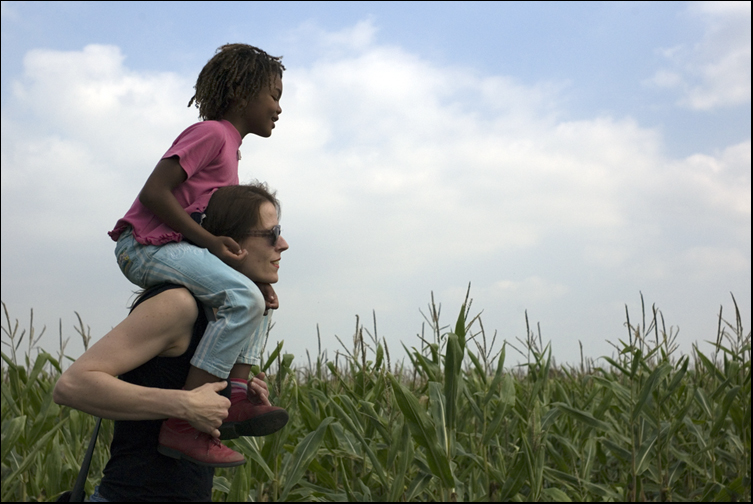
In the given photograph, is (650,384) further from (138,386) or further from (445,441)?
(138,386)

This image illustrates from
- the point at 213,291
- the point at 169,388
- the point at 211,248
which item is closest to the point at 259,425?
the point at 169,388

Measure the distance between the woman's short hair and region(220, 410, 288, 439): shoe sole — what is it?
536 mm

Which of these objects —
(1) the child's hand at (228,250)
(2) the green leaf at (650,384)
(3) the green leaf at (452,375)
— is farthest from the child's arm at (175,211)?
(2) the green leaf at (650,384)

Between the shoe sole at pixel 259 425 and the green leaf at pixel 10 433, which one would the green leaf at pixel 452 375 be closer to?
the shoe sole at pixel 259 425

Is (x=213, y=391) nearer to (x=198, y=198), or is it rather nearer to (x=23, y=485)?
(x=198, y=198)

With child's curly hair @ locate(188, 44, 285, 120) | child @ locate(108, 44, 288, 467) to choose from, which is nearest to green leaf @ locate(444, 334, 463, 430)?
child @ locate(108, 44, 288, 467)

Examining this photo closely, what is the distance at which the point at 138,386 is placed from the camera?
1.59 meters

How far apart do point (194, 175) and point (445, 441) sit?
156 cm

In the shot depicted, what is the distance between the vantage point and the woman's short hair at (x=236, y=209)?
1.93 m

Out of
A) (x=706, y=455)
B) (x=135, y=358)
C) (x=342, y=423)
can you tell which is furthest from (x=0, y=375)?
(x=706, y=455)

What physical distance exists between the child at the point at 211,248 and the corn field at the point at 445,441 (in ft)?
3.22

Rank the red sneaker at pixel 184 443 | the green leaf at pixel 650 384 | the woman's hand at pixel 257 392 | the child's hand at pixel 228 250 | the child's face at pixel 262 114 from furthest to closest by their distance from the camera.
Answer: the green leaf at pixel 650 384 → the child's face at pixel 262 114 → the woman's hand at pixel 257 392 → the child's hand at pixel 228 250 → the red sneaker at pixel 184 443

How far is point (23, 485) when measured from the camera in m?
3.35

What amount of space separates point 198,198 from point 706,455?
3565mm
